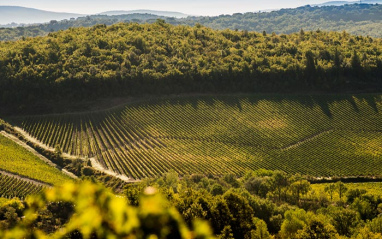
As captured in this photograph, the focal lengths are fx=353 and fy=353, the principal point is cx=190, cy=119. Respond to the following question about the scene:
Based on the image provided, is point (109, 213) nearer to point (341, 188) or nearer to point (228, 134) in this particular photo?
point (341, 188)

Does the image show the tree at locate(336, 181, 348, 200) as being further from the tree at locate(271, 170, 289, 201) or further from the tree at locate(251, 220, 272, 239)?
the tree at locate(251, 220, 272, 239)

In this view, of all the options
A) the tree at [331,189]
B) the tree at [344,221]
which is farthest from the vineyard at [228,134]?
the tree at [344,221]

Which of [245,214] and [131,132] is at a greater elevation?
[245,214]

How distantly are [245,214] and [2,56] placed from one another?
90914 millimetres

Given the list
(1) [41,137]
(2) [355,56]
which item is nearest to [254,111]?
(2) [355,56]

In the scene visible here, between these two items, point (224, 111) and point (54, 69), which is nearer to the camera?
point (224, 111)

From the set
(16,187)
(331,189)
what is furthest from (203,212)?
(16,187)

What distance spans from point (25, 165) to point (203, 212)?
155 ft

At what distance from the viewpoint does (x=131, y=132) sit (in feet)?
265

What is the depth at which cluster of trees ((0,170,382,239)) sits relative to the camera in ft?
25.6

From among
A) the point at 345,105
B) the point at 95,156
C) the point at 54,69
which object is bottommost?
the point at 95,156

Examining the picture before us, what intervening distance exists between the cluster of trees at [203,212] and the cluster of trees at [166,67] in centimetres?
4342

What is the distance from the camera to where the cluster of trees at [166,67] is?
309 feet

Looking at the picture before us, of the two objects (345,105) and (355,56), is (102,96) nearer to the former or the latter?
(345,105)
